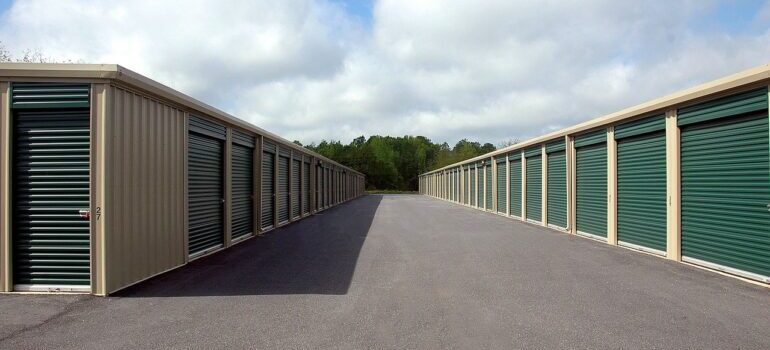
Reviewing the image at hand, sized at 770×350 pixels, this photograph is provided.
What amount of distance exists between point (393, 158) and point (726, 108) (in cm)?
8594

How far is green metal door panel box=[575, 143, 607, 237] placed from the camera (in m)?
12.2

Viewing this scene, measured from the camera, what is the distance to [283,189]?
56.0ft

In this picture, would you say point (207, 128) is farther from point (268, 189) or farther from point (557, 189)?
point (557, 189)

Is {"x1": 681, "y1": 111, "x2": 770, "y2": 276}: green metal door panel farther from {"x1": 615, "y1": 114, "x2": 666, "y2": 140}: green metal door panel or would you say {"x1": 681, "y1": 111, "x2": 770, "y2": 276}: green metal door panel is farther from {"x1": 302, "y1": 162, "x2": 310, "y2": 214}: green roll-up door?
{"x1": 302, "y1": 162, "x2": 310, "y2": 214}: green roll-up door

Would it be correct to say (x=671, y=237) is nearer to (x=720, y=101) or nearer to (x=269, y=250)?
(x=720, y=101)

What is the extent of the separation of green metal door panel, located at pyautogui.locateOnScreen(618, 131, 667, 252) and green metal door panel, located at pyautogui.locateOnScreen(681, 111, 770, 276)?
0.75 m

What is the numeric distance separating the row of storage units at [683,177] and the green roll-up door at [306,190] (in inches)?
443

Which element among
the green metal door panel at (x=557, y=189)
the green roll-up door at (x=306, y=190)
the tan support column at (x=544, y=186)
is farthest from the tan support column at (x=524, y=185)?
the green roll-up door at (x=306, y=190)

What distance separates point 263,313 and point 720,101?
327 inches

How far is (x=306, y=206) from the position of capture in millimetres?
21625

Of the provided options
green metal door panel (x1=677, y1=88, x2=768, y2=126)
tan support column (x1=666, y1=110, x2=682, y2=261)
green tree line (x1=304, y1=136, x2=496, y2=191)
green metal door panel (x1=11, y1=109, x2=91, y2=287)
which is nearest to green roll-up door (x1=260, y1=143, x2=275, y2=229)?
green metal door panel (x1=11, y1=109, x2=91, y2=287)

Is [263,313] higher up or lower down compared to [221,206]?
lower down

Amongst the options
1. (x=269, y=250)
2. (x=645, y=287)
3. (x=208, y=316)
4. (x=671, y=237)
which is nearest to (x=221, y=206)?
(x=269, y=250)

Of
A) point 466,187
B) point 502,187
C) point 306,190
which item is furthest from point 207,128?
point 466,187
